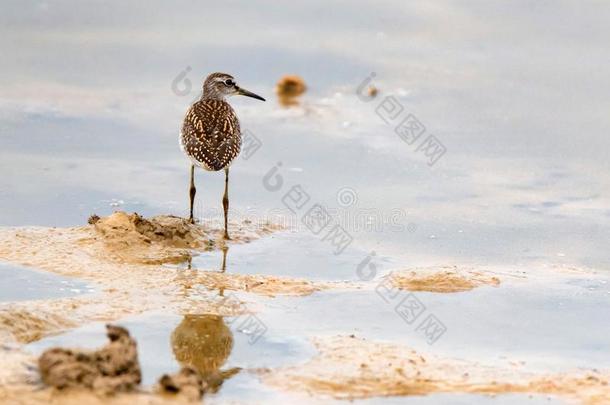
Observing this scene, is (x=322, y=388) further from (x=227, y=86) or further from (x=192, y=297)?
(x=227, y=86)

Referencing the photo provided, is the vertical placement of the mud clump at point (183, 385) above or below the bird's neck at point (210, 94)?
below

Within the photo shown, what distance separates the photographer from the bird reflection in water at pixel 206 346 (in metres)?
7.95

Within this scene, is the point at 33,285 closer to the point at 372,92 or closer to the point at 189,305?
the point at 189,305

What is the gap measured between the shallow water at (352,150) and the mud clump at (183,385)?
0.65m

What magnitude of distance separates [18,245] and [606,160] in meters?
6.67

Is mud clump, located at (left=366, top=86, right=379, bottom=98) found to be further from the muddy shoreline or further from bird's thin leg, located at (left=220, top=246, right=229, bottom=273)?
bird's thin leg, located at (left=220, top=246, right=229, bottom=273)

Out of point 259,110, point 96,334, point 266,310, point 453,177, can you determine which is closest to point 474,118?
point 453,177

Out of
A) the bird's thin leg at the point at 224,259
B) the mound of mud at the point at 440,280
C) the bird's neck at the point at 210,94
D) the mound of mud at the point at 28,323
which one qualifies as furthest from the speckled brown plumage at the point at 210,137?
the mound of mud at the point at 28,323

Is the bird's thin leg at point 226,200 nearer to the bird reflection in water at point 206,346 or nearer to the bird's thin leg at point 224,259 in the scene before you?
the bird's thin leg at point 224,259

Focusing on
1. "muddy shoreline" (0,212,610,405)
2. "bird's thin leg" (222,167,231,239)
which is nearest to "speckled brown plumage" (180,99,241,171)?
"bird's thin leg" (222,167,231,239)

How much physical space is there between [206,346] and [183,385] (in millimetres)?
1384

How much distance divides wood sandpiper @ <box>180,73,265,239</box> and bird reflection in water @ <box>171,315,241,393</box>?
2.35 meters

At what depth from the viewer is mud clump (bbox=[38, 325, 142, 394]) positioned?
6859mm

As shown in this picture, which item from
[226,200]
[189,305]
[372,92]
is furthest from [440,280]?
[372,92]
